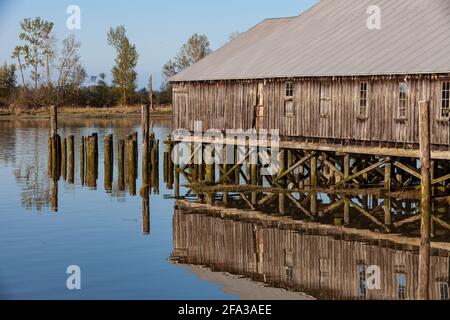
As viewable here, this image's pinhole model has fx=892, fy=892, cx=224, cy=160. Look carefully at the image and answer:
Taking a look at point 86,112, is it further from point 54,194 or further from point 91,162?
point 54,194

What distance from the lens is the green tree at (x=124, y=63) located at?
117m

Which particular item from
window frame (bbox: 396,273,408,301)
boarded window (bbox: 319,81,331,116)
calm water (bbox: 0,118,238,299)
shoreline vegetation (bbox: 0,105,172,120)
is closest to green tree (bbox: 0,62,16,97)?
shoreline vegetation (bbox: 0,105,172,120)

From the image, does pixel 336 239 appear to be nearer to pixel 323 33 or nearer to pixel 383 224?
pixel 383 224

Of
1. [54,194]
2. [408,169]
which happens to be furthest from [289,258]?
[54,194]

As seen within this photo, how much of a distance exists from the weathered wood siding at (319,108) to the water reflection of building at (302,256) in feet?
17.8

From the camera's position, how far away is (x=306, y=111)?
35750mm

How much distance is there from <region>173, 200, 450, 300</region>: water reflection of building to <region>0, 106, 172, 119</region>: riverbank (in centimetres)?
7605

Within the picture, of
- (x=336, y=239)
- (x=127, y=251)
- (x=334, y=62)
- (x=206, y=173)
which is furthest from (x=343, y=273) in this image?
(x=206, y=173)

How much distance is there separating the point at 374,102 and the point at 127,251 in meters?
12.0

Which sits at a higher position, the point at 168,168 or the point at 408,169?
the point at 408,169

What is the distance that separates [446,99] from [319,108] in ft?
20.3

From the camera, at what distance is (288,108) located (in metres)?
36.8

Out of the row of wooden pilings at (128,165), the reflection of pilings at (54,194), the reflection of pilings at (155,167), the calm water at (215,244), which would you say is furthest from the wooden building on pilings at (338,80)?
the reflection of pilings at (54,194)

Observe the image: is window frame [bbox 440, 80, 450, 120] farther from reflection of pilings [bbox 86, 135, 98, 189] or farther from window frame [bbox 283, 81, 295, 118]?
reflection of pilings [bbox 86, 135, 98, 189]
